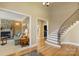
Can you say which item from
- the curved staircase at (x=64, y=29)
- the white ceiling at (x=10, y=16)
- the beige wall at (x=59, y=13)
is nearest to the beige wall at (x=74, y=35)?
the curved staircase at (x=64, y=29)

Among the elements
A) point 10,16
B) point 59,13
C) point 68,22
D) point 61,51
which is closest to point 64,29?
point 68,22

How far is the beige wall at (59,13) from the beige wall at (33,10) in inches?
5.0

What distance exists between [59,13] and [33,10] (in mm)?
496

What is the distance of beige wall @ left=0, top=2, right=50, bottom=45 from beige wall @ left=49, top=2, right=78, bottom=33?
0.42 feet

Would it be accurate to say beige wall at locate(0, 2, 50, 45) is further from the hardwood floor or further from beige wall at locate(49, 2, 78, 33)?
the hardwood floor

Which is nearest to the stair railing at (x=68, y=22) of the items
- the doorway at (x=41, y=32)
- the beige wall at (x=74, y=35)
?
Answer: the beige wall at (x=74, y=35)

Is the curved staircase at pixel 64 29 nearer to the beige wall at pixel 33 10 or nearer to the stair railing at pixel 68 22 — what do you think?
the stair railing at pixel 68 22

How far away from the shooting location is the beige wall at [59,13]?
2.56 metres

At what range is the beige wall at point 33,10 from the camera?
2539 mm

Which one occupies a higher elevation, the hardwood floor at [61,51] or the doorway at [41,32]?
the doorway at [41,32]

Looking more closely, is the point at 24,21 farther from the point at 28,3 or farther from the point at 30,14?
the point at 28,3

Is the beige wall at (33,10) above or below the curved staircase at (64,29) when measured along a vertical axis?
A: above

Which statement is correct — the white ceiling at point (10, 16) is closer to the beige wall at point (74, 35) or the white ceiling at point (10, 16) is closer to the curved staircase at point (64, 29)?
the curved staircase at point (64, 29)

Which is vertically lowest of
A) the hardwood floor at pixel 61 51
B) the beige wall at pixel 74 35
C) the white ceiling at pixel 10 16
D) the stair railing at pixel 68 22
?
the hardwood floor at pixel 61 51
